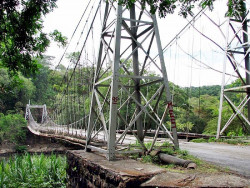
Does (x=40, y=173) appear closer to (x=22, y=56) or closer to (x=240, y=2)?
(x=22, y=56)

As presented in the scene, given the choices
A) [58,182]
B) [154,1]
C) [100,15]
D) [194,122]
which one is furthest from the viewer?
[194,122]

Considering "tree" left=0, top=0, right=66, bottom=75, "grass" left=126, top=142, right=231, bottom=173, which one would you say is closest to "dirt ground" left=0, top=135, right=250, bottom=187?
"grass" left=126, top=142, right=231, bottom=173

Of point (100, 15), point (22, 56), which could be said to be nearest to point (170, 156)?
point (22, 56)

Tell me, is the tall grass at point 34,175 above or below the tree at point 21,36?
below

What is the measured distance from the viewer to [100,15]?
5145 millimetres

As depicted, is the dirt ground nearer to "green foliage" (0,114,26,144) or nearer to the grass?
the grass

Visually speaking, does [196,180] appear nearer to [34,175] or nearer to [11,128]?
[34,175]

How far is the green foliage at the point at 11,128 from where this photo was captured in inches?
873

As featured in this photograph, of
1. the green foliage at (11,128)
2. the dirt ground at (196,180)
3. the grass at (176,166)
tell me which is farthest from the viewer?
the green foliage at (11,128)

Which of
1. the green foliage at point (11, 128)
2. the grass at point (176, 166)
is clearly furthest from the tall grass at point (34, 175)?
the green foliage at point (11, 128)

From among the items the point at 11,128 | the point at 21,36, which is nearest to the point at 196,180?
the point at 21,36

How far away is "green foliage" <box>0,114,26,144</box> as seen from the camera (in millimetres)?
22172

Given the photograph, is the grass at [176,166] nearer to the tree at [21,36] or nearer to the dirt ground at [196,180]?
the dirt ground at [196,180]

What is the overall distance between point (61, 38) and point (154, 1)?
→ 2243 mm
